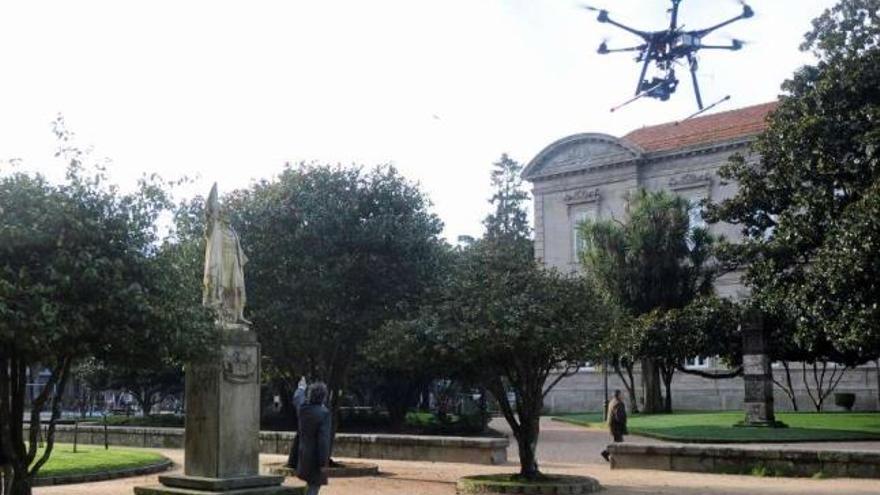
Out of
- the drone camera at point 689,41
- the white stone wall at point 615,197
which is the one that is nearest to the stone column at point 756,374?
the white stone wall at point 615,197

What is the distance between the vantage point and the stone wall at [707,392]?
143ft

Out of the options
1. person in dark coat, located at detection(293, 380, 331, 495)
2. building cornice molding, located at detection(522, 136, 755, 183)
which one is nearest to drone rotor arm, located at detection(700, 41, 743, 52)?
person in dark coat, located at detection(293, 380, 331, 495)

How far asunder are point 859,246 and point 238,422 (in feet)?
47.3

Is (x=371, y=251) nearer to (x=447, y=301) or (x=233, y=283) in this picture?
(x=447, y=301)

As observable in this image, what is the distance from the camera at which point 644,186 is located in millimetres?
49875

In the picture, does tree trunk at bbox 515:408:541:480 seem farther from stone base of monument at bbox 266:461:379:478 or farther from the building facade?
the building facade

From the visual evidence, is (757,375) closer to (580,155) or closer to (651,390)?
(651,390)

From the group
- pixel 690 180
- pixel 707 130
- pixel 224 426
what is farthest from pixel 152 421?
pixel 707 130

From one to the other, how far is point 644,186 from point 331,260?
32390 mm

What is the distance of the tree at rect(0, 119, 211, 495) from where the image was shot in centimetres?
1040

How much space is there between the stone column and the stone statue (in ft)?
61.1

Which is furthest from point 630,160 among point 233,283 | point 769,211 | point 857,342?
point 233,283

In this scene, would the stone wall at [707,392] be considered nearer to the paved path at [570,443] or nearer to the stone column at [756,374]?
the paved path at [570,443]

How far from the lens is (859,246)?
21047mm
